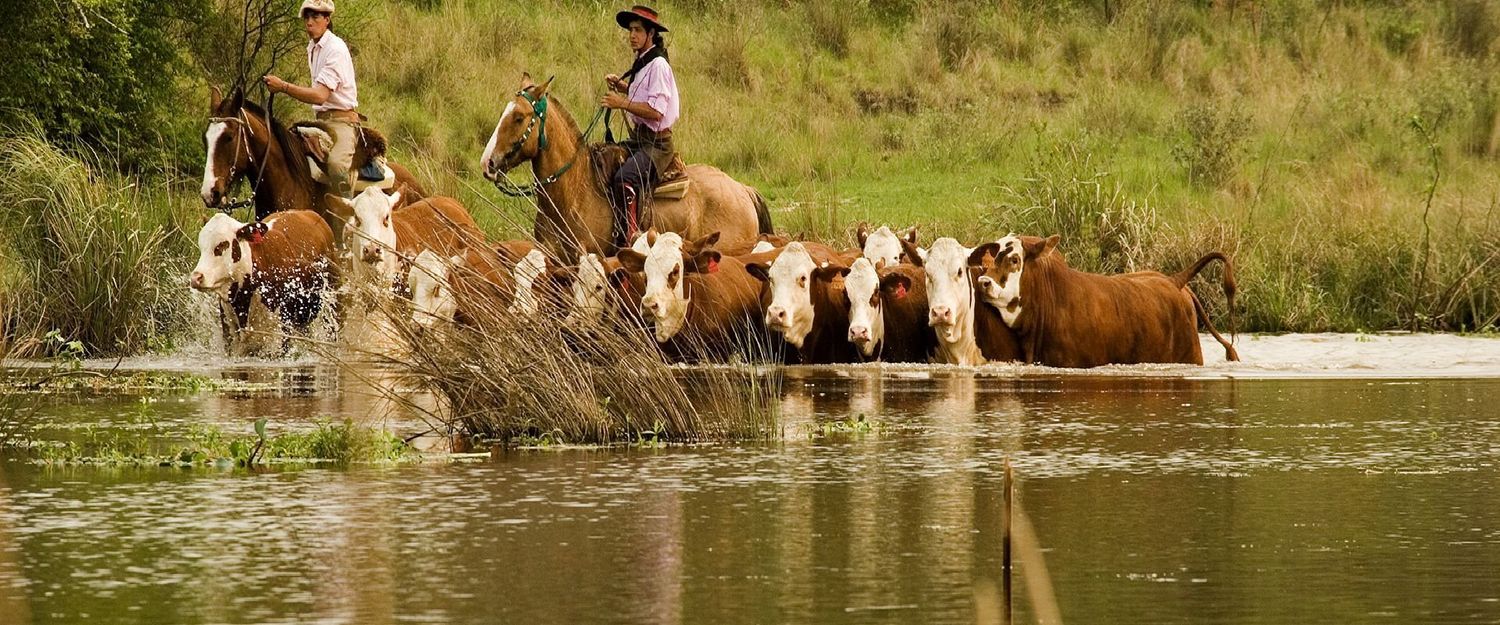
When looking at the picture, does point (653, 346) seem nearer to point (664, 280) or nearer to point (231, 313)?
point (664, 280)

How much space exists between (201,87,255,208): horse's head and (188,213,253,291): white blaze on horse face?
7.0 inches

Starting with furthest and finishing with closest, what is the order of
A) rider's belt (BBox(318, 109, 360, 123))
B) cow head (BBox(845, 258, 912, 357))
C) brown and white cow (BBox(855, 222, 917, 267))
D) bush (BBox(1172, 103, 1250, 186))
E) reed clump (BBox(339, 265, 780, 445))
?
1. bush (BBox(1172, 103, 1250, 186))
2. brown and white cow (BBox(855, 222, 917, 267))
3. rider's belt (BBox(318, 109, 360, 123))
4. cow head (BBox(845, 258, 912, 357))
5. reed clump (BBox(339, 265, 780, 445))

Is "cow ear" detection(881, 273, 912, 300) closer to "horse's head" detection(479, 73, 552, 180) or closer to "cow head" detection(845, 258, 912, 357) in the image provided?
"cow head" detection(845, 258, 912, 357)

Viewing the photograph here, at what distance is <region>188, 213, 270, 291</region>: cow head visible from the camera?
1848 centimetres

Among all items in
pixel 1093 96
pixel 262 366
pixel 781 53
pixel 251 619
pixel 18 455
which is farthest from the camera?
pixel 781 53

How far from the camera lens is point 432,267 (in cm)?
1819

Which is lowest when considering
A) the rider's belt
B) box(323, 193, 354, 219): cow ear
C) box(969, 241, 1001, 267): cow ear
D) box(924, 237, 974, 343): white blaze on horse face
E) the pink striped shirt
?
box(924, 237, 974, 343): white blaze on horse face

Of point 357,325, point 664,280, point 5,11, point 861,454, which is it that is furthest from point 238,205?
point 861,454

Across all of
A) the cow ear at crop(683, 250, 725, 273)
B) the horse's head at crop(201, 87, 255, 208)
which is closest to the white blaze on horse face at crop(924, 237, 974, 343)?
the cow ear at crop(683, 250, 725, 273)

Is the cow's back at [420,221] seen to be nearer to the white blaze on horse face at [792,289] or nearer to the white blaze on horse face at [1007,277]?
the white blaze on horse face at [792,289]

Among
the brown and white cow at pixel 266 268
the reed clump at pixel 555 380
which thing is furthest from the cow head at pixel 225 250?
the reed clump at pixel 555 380

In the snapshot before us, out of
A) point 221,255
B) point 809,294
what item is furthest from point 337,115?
point 809,294

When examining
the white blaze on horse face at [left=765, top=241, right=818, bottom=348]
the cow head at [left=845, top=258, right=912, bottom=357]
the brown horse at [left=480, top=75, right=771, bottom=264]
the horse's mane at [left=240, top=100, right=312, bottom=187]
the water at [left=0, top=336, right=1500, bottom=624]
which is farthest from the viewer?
the brown horse at [left=480, top=75, right=771, bottom=264]

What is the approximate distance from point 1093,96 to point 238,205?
1541 centimetres
